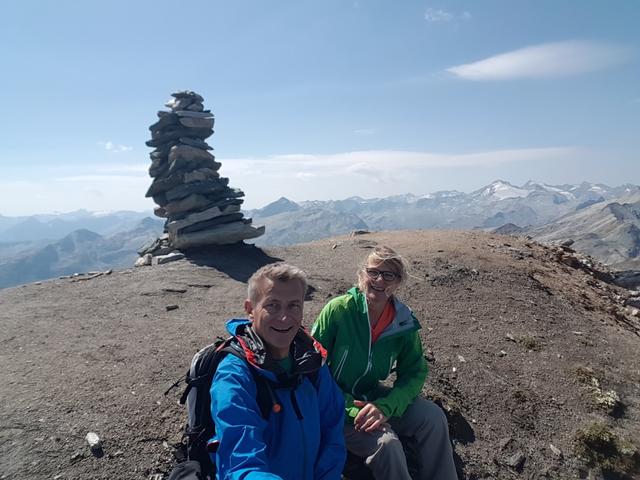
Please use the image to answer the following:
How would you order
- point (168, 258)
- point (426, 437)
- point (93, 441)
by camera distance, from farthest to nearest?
point (168, 258) < point (93, 441) < point (426, 437)

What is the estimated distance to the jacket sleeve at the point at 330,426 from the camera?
4.65 metres

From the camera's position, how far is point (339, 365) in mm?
5988

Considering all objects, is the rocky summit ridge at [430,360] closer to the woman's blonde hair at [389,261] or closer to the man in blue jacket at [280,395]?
the man in blue jacket at [280,395]

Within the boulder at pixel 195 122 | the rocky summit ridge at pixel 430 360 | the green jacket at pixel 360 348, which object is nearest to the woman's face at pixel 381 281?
the green jacket at pixel 360 348

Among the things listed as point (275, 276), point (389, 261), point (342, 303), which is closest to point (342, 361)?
point (342, 303)

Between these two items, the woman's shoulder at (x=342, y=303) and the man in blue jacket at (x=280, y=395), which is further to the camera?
the woman's shoulder at (x=342, y=303)

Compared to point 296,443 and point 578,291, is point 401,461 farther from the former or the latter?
point 578,291

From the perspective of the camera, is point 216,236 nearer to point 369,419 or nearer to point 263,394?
point 369,419

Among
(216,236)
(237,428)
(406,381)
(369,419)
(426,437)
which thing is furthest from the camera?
(216,236)

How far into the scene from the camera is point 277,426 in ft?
14.2

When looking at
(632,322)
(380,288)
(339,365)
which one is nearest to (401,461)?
(339,365)

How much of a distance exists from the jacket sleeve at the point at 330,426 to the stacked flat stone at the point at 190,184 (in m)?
18.4

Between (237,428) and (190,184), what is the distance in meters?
21.5

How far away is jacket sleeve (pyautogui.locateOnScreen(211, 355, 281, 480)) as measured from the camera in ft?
12.3
